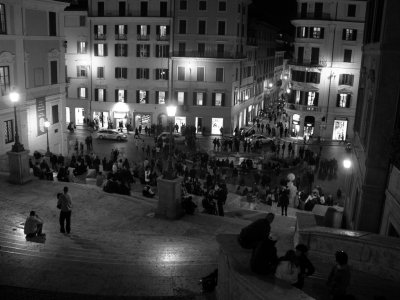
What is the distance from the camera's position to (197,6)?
47688 millimetres

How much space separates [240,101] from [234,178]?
2343 cm

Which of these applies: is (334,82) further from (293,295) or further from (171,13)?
(293,295)


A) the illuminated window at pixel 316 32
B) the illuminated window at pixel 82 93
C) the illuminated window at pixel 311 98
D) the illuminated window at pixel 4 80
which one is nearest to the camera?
the illuminated window at pixel 4 80

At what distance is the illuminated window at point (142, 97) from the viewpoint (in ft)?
165

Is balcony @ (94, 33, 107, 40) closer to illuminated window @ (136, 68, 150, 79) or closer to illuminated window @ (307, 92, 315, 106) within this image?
illuminated window @ (136, 68, 150, 79)

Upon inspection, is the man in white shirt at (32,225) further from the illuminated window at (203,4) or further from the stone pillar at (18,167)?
the illuminated window at (203,4)

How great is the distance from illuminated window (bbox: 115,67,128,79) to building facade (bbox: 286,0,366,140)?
18.5 metres

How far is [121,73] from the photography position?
50438 mm

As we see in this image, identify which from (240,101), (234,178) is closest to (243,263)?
(234,178)

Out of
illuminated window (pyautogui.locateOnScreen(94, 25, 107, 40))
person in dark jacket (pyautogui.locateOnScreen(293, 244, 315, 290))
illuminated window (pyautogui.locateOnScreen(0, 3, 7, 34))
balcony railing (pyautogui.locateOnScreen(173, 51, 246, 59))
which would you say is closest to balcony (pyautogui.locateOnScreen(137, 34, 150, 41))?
balcony railing (pyautogui.locateOnScreen(173, 51, 246, 59))

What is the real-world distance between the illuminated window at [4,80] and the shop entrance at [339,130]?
32793 millimetres

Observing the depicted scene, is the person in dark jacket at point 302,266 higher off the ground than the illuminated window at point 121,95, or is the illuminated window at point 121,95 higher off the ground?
the illuminated window at point 121,95

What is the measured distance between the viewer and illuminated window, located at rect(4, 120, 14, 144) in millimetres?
28372

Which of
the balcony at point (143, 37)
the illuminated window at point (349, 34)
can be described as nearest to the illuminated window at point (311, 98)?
the illuminated window at point (349, 34)
